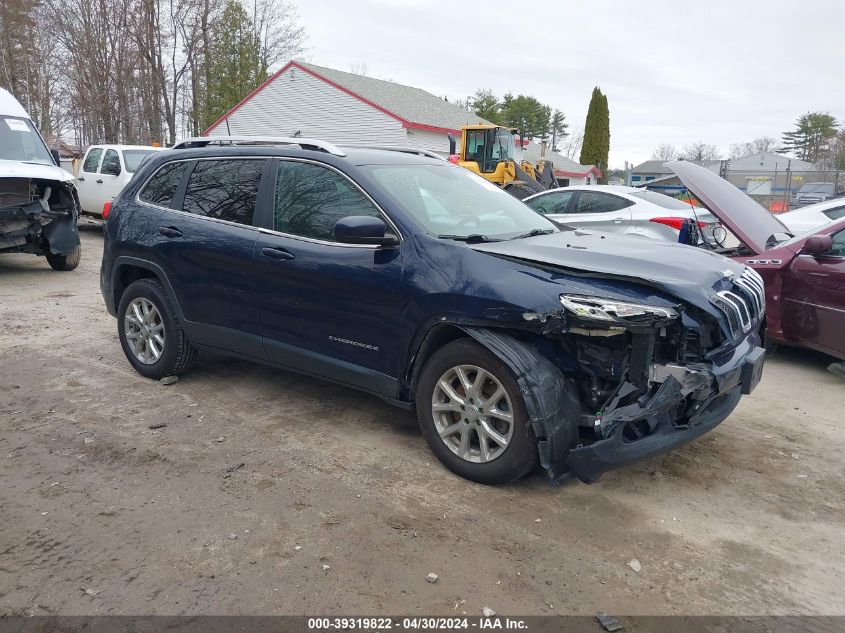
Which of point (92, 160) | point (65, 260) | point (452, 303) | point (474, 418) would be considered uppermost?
point (92, 160)

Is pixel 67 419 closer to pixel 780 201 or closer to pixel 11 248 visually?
pixel 11 248

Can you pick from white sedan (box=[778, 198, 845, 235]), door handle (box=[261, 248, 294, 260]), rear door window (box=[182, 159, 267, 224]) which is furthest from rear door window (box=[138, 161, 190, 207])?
white sedan (box=[778, 198, 845, 235])

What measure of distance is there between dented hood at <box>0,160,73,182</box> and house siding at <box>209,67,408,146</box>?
1955 centimetres

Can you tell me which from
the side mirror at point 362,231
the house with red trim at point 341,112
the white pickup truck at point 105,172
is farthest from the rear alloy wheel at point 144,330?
the house with red trim at point 341,112

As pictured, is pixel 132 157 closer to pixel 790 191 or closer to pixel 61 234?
pixel 61 234

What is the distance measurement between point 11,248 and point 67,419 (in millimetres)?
6033

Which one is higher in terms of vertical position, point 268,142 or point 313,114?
point 313,114

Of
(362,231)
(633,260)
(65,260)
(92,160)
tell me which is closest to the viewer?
(633,260)

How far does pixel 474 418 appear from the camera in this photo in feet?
12.1

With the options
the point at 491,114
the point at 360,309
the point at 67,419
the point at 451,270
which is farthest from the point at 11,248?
the point at 491,114

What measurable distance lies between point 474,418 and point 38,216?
8304mm

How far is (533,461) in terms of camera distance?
3.55m

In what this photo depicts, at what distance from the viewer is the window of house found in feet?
13.9

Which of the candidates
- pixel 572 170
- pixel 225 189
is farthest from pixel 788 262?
pixel 572 170
